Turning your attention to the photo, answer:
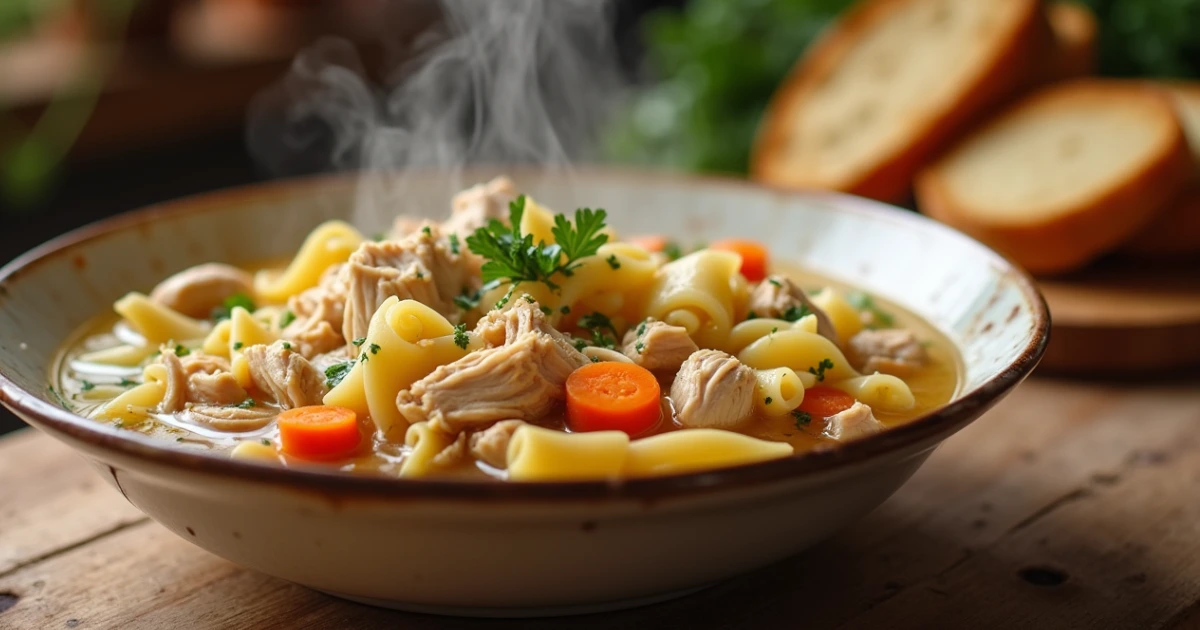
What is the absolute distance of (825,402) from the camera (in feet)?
10.7

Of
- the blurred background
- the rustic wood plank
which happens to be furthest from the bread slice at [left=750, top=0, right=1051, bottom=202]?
the rustic wood plank

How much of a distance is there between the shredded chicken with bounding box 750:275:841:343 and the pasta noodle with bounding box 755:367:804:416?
48cm

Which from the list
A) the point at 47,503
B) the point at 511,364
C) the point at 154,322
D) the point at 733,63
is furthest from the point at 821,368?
the point at 733,63

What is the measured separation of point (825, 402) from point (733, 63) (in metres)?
4.02

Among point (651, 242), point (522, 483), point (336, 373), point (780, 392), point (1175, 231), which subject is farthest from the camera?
point (1175, 231)

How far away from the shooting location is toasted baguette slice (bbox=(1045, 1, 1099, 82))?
6.16 meters

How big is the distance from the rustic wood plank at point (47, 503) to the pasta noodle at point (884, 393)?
225cm

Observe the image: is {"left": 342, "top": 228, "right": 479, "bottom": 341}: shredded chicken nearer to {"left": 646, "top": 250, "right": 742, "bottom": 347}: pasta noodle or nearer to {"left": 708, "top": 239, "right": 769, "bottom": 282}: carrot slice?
{"left": 646, "top": 250, "right": 742, "bottom": 347}: pasta noodle

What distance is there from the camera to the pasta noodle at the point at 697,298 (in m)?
3.43

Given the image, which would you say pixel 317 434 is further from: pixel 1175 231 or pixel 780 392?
pixel 1175 231

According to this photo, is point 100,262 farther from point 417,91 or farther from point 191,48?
point 191,48

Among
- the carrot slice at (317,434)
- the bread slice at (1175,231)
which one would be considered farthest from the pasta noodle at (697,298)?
the bread slice at (1175,231)

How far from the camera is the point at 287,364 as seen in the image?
317 cm

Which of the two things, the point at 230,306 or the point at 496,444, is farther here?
the point at 230,306
